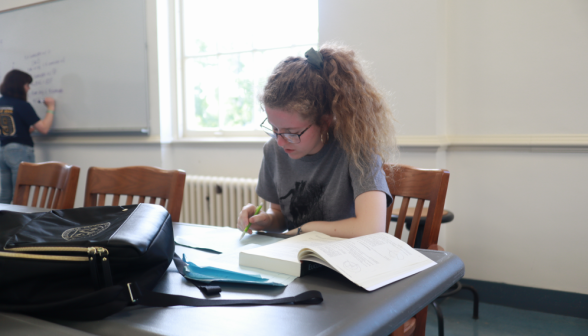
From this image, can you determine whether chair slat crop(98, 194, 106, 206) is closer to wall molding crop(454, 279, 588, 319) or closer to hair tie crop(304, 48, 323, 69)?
hair tie crop(304, 48, 323, 69)

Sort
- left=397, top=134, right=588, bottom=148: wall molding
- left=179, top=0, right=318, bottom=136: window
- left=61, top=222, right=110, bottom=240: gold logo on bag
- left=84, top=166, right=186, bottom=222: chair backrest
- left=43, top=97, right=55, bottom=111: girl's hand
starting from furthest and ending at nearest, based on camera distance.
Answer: left=43, top=97, right=55, bottom=111: girl's hand → left=179, top=0, right=318, bottom=136: window → left=397, top=134, right=588, bottom=148: wall molding → left=84, top=166, right=186, bottom=222: chair backrest → left=61, top=222, right=110, bottom=240: gold logo on bag

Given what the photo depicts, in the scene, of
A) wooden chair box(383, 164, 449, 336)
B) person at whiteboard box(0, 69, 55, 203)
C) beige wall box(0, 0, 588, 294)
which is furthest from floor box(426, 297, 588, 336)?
person at whiteboard box(0, 69, 55, 203)

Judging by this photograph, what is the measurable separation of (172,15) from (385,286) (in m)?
3.00

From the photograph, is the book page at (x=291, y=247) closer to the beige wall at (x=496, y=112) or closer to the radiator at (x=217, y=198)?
the beige wall at (x=496, y=112)

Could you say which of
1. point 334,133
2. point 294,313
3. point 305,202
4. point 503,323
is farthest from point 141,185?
point 503,323

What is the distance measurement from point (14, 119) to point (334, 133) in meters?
3.16

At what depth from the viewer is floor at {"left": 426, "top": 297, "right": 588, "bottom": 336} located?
1914mm

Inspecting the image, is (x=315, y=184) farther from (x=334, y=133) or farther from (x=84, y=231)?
(x=84, y=231)

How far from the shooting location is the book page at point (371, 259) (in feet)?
2.22

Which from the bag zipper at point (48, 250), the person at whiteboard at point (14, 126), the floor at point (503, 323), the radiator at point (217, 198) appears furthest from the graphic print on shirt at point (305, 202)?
the person at whiteboard at point (14, 126)

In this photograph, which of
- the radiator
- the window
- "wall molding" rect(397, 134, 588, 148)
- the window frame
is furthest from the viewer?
the window frame

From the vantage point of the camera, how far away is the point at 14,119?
3.35 meters

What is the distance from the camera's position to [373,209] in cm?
105

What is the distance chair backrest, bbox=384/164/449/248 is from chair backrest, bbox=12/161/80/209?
117cm
